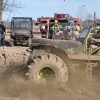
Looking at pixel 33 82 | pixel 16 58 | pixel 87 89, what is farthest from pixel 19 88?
pixel 16 58

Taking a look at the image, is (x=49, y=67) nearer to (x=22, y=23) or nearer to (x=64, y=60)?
(x=64, y=60)

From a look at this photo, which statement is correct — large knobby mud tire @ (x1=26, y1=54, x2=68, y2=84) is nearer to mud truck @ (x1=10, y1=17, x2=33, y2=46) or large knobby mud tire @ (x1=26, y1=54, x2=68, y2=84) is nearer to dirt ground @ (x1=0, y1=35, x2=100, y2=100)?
dirt ground @ (x1=0, y1=35, x2=100, y2=100)

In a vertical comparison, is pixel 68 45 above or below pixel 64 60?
above

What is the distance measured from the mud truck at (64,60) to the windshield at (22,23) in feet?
39.2

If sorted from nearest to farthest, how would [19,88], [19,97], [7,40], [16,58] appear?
[19,97] → [19,88] → [16,58] → [7,40]

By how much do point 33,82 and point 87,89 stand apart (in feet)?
4.54


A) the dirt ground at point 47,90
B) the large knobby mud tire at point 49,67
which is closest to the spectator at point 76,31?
the large knobby mud tire at point 49,67

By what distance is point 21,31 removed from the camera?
19.2 metres

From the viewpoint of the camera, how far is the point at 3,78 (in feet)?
26.6

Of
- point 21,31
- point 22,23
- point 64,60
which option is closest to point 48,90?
point 64,60

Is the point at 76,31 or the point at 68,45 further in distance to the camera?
the point at 76,31

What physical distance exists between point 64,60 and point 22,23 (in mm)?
12653

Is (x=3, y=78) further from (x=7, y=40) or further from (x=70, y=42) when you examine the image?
(x=7, y=40)

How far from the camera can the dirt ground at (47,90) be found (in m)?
6.40
